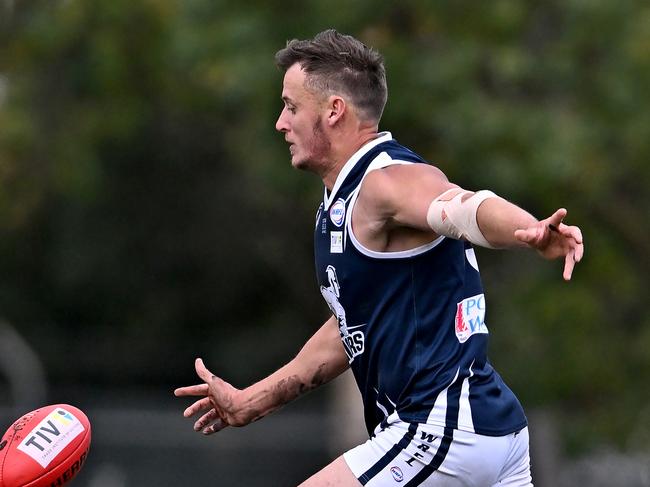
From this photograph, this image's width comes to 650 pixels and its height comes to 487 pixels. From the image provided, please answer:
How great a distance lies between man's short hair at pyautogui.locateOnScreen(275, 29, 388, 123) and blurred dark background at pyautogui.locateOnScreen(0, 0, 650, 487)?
7248mm

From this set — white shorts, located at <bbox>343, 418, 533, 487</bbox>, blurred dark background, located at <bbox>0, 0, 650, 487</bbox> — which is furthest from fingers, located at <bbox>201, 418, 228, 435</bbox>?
blurred dark background, located at <bbox>0, 0, 650, 487</bbox>

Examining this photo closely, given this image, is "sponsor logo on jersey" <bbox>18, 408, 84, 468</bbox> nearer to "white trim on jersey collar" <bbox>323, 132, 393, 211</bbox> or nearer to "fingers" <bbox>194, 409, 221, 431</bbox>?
"fingers" <bbox>194, 409, 221, 431</bbox>

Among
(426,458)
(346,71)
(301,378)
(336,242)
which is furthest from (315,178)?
(426,458)

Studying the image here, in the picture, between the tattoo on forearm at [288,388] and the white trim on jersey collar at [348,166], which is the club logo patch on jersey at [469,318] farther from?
the tattoo on forearm at [288,388]

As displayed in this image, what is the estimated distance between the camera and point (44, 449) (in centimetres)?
572

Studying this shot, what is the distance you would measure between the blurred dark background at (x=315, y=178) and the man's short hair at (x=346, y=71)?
725 cm

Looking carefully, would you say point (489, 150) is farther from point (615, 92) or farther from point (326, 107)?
point (326, 107)

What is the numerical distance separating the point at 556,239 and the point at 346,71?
1.49 m

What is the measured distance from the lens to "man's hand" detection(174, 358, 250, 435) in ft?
19.4

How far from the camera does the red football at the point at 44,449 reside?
18.6 feet

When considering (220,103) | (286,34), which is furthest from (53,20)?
(286,34)

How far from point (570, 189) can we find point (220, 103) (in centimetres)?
417

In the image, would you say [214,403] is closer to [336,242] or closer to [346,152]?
[336,242]

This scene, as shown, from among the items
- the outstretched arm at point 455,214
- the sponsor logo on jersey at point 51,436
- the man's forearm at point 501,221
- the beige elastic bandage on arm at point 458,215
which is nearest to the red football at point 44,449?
the sponsor logo on jersey at point 51,436
